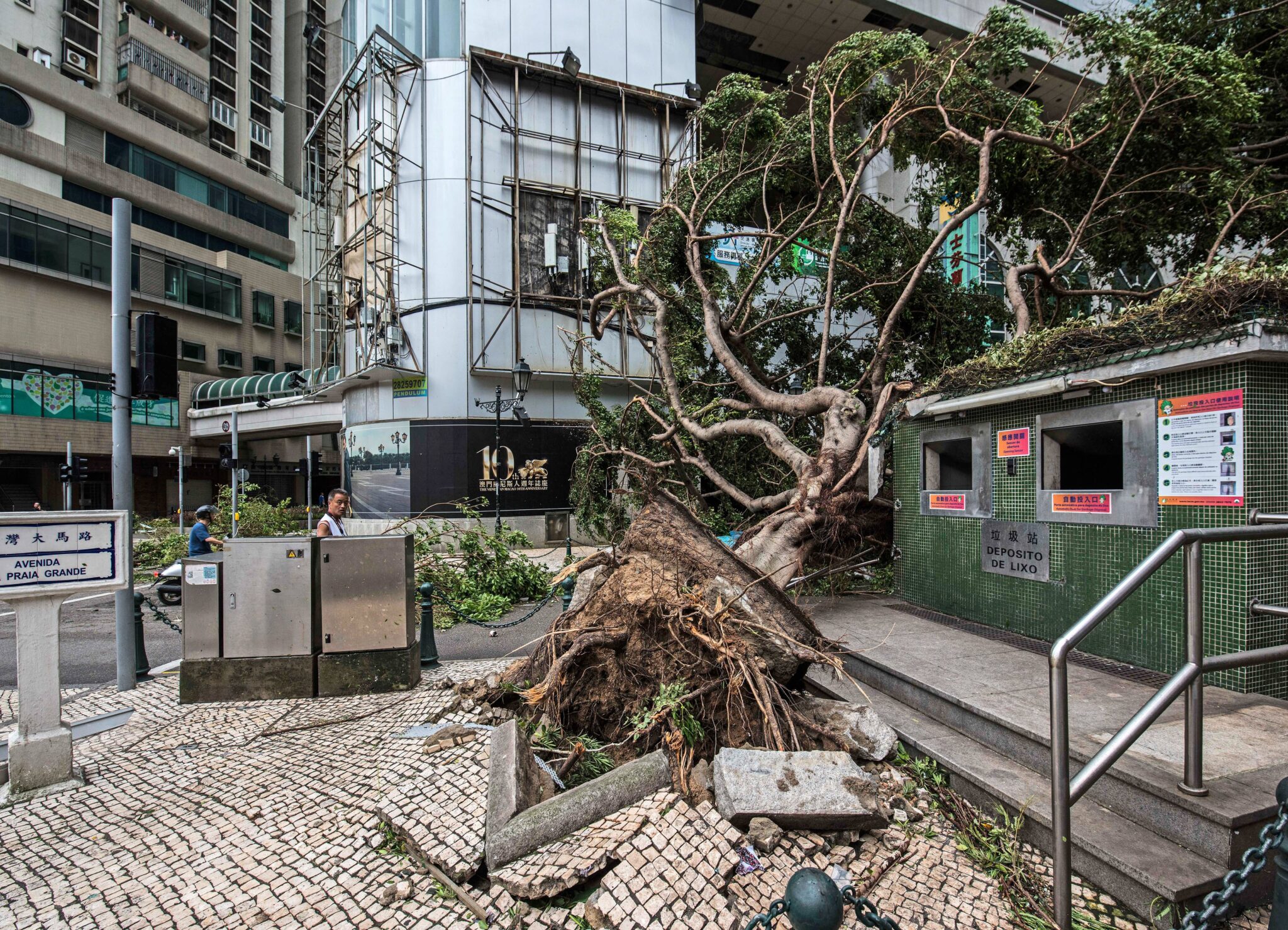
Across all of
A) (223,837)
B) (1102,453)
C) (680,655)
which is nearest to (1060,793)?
(680,655)

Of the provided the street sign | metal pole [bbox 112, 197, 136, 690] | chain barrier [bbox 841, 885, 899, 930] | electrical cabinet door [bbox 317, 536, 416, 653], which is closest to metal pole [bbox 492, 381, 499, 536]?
metal pole [bbox 112, 197, 136, 690]

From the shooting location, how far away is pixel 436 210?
64.1ft

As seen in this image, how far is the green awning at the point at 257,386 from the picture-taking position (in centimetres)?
2592

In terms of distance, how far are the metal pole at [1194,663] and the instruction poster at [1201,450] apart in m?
1.92

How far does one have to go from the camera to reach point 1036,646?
17.2 feet

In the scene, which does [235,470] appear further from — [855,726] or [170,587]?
[855,726]

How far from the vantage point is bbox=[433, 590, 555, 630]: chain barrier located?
7.47 m

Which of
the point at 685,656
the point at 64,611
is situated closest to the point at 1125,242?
the point at 685,656

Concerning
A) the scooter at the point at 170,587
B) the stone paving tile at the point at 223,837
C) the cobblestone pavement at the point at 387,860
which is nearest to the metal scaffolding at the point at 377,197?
the scooter at the point at 170,587

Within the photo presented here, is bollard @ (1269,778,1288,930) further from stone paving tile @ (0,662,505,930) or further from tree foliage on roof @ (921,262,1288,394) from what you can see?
tree foliage on roof @ (921,262,1288,394)

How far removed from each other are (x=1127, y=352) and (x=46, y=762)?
803cm

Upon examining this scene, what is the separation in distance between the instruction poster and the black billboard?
15.5 metres

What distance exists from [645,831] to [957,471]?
17.9 feet

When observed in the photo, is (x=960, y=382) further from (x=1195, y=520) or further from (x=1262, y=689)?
(x=1262, y=689)
